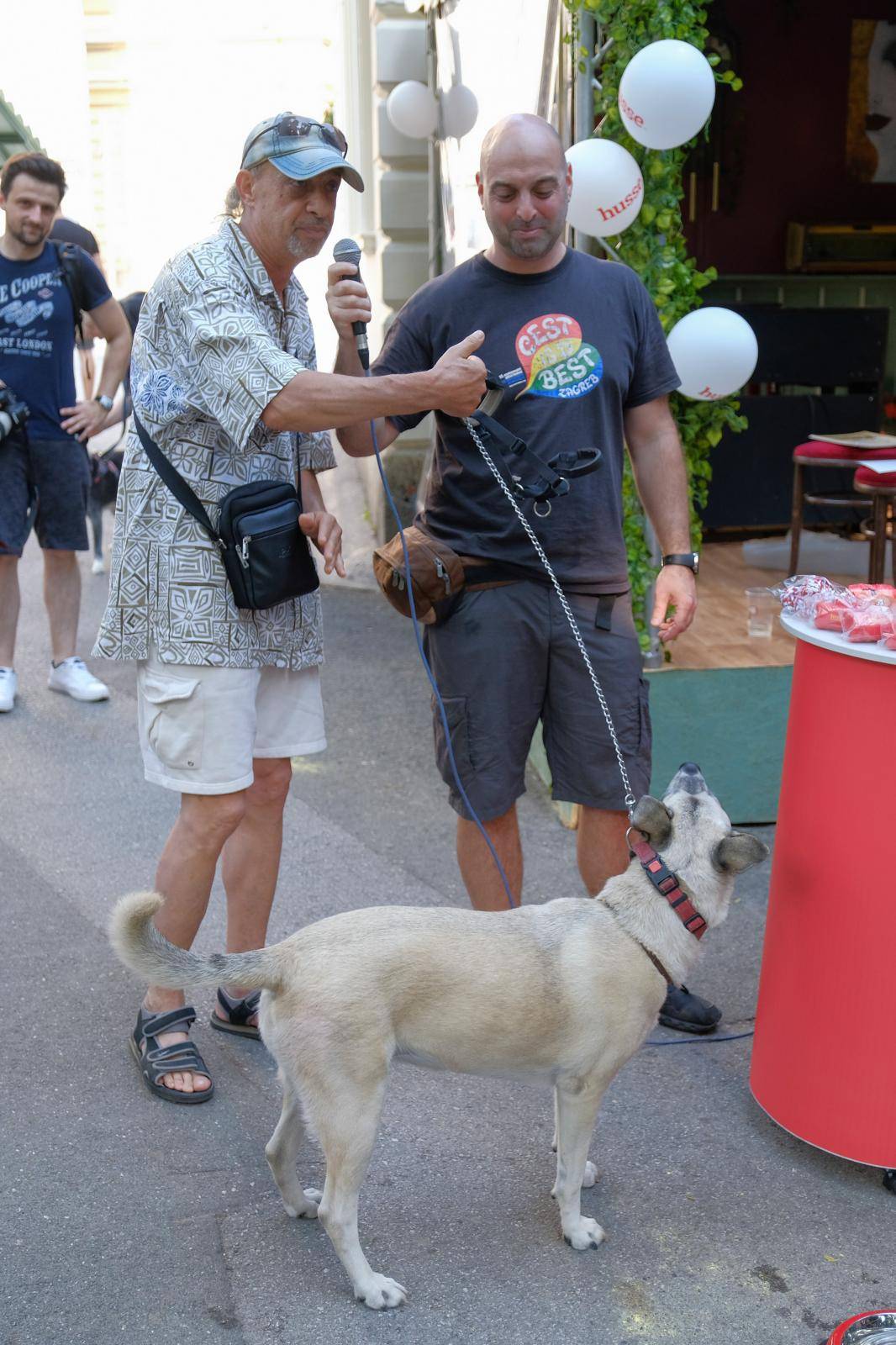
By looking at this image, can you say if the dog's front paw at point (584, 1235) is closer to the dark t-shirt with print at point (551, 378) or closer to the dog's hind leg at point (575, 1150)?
the dog's hind leg at point (575, 1150)

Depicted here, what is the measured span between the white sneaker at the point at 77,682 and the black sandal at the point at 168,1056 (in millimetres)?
3222

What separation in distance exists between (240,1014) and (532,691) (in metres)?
1.25

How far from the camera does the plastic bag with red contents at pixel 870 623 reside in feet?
9.48

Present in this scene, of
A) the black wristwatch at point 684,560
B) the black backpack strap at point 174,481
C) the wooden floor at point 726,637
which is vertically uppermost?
the black backpack strap at point 174,481

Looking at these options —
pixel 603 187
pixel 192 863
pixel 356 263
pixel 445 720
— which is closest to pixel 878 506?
pixel 603 187

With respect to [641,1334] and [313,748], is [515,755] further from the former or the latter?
[641,1334]

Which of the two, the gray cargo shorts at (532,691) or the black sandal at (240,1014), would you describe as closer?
the gray cargo shorts at (532,691)

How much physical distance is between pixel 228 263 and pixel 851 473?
264 inches

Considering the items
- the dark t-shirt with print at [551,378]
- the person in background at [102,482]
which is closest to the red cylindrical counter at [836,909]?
the dark t-shirt with print at [551,378]

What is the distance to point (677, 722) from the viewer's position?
5102 mm

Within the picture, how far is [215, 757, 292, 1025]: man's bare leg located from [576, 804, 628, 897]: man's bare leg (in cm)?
84

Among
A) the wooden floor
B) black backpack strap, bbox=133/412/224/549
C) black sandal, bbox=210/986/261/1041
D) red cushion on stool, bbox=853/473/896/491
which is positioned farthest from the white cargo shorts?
red cushion on stool, bbox=853/473/896/491

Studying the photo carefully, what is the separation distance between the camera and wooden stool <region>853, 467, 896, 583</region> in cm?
A: 614

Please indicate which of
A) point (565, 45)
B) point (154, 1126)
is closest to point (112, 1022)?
point (154, 1126)
